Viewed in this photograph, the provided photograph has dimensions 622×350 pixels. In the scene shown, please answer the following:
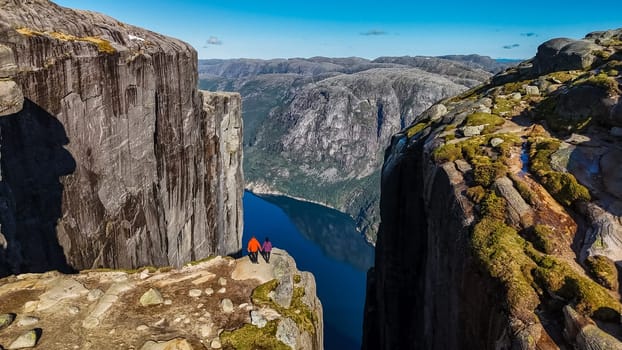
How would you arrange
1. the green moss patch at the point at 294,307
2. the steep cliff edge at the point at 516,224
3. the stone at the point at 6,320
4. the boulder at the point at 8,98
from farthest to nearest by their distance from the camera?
the green moss patch at the point at 294,307, the boulder at the point at 8,98, the steep cliff edge at the point at 516,224, the stone at the point at 6,320

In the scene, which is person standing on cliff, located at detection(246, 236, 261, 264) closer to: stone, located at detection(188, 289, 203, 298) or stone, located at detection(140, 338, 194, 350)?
stone, located at detection(188, 289, 203, 298)

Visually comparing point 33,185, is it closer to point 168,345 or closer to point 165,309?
point 165,309

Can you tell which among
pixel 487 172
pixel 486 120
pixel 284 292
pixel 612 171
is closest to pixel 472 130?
pixel 486 120

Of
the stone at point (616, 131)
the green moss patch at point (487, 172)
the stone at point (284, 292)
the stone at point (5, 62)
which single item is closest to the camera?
the stone at point (284, 292)

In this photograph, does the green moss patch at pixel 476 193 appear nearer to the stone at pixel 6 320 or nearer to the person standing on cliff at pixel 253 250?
the person standing on cliff at pixel 253 250

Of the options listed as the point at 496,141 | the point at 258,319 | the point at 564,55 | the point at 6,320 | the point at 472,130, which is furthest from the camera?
the point at 564,55

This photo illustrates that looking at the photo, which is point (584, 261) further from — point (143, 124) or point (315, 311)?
point (143, 124)

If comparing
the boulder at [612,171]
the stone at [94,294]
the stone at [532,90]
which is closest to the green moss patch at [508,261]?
the boulder at [612,171]
